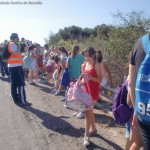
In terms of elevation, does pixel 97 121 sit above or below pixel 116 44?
below

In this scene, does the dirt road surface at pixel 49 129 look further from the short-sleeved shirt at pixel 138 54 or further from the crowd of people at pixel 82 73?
the short-sleeved shirt at pixel 138 54

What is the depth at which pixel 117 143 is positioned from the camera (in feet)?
19.5

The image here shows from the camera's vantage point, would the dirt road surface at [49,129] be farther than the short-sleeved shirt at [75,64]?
No

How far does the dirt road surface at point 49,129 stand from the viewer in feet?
19.0

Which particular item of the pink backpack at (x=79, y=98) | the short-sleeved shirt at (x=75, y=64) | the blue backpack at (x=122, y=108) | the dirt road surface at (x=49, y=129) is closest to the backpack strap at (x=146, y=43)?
the blue backpack at (x=122, y=108)

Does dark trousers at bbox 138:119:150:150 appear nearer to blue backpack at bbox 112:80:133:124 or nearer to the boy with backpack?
the boy with backpack

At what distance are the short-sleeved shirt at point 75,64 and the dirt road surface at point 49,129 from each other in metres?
1.02

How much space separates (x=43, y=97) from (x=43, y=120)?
306cm

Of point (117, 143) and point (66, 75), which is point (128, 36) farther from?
point (117, 143)

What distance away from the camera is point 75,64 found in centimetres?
949

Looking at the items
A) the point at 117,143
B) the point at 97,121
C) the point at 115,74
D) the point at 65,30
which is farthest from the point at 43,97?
the point at 65,30

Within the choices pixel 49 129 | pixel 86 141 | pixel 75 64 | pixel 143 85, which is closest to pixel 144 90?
pixel 143 85

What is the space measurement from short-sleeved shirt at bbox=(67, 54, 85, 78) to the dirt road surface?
40.1 inches

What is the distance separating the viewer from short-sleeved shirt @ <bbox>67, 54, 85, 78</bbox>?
943 centimetres
